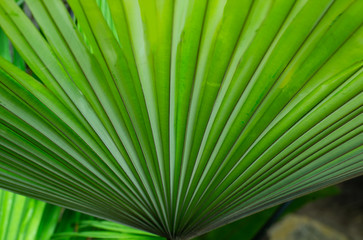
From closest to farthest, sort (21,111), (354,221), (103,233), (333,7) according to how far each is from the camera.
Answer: (333,7)
(21,111)
(103,233)
(354,221)

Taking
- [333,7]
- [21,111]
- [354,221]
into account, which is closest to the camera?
[333,7]

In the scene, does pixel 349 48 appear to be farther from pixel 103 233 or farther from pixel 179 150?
pixel 103 233

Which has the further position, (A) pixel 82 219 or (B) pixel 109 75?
(A) pixel 82 219

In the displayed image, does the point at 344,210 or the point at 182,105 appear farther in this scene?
A: the point at 344,210

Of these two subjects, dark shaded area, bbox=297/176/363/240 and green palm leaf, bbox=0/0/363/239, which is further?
dark shaded area, bbox=297/176/363/240

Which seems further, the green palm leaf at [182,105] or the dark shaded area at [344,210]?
the dark shaded area at [344,210]

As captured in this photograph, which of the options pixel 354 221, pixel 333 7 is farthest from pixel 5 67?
pixel 354 221

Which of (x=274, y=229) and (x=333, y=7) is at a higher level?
(x=333, y=7)
